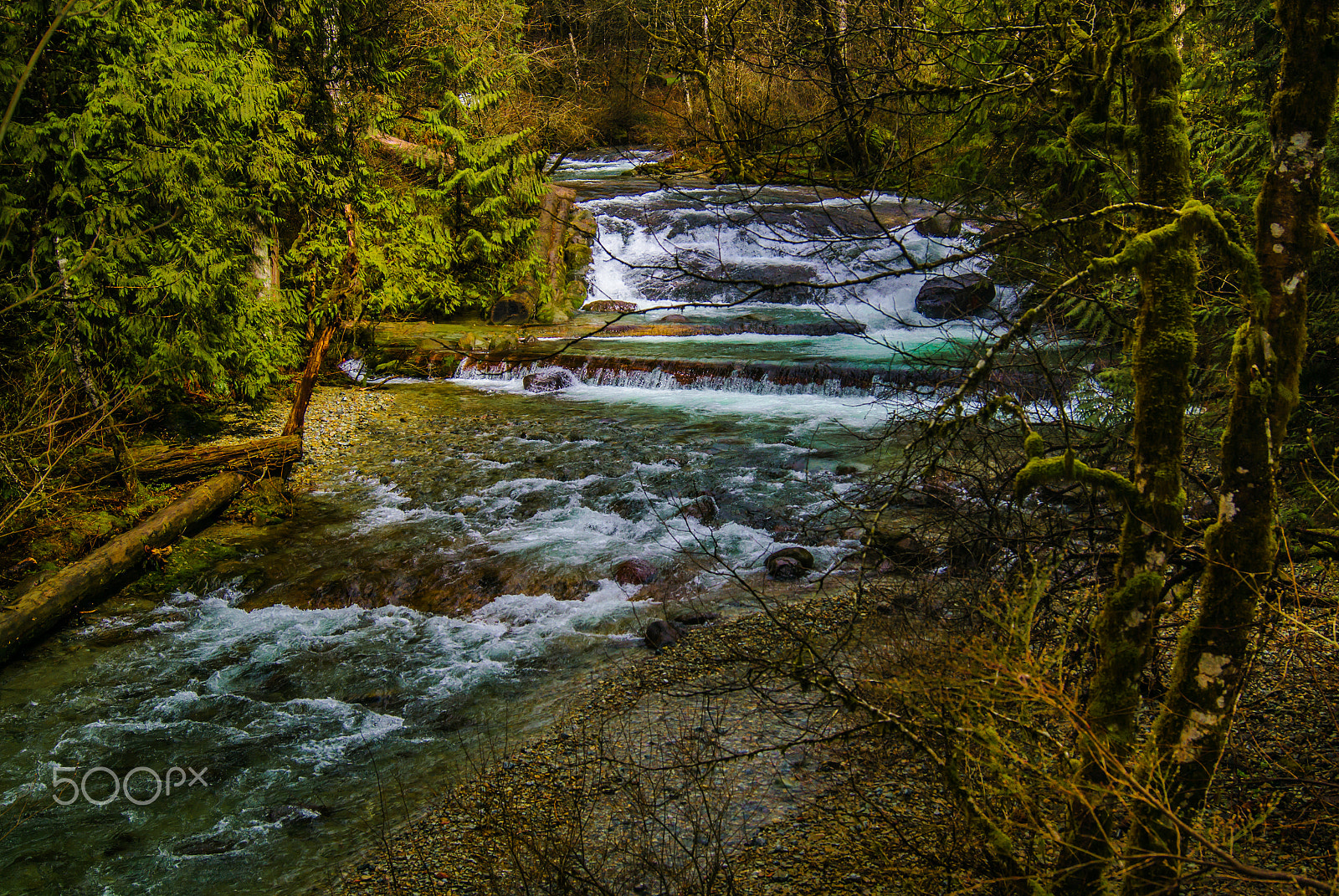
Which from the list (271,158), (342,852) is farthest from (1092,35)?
(271,158)

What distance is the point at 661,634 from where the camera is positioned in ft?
19.3

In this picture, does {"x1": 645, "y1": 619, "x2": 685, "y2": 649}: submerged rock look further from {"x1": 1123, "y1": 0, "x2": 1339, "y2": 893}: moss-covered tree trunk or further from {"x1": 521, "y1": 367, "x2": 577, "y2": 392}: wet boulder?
{"x1": 521, "y1": 367, "x2": 577, "y2": 392}: wet boulder

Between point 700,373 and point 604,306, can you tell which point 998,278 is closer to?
point 700,373

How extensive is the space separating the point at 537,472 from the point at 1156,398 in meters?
8.29

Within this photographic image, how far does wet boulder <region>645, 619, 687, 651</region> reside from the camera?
19.1ft

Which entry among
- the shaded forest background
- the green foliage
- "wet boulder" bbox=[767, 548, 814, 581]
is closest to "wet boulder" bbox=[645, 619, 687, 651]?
"wet boulder" bbox=[767, 548, 814, 581]

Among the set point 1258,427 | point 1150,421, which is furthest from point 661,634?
point 1258,427

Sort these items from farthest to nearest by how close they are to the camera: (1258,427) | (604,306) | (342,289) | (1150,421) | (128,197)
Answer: (604,306)
(342,289)
(128,197)
(1150,421)
(1258,427)

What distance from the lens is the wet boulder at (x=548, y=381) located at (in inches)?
575

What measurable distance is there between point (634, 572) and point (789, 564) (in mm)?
1382

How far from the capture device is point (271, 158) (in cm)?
1139

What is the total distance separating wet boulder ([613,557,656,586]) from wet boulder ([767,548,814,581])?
106 cm

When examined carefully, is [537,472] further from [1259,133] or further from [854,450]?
[1259,133]

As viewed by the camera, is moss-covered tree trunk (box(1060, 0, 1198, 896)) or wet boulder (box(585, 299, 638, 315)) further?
wet boulder (box(585, 299, 638, 315))
